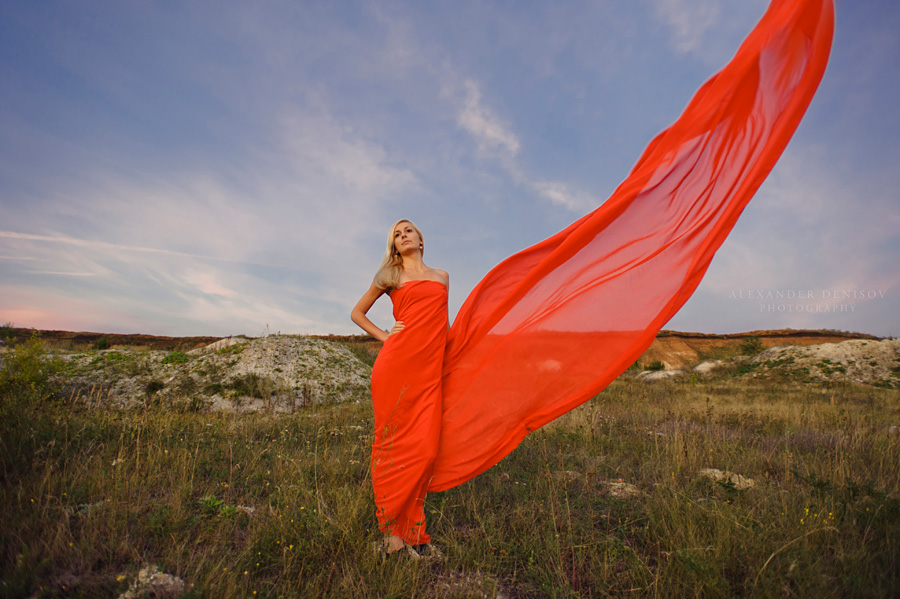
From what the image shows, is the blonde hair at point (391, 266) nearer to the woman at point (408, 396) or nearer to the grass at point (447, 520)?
the woman at point (408, 396)

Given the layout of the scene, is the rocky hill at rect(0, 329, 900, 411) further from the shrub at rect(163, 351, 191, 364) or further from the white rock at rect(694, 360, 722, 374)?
the white rock at rect(694, 360, 722, 374)

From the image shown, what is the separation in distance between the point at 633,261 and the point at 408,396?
2036 millimetres

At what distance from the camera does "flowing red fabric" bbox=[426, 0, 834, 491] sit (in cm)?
288

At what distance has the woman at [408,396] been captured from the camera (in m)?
2.93

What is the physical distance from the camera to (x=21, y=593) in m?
2.01

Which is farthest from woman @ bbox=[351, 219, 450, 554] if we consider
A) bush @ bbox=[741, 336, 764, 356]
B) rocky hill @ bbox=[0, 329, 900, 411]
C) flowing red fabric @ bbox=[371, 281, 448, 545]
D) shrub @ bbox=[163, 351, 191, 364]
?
bush @ bbox=[741, 336, 764, 356]

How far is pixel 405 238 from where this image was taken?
373 cm

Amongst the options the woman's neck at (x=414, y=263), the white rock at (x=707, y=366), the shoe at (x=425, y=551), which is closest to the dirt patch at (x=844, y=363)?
the white rock at (x=707, y=366)

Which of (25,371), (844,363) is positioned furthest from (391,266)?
(844,363)

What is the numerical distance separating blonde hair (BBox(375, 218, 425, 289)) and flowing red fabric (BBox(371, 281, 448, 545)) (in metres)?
0.19

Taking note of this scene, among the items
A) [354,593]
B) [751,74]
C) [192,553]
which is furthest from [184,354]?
[751,74]

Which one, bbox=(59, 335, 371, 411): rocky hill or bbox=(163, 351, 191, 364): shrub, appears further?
bbox=(163, 351, 191, 364): shrub

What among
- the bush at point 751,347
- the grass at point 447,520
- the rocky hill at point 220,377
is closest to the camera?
the grass at point 447,520

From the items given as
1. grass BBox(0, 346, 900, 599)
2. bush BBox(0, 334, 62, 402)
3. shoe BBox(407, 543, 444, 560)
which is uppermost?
bush BBox(0, 334, 62, 402)
